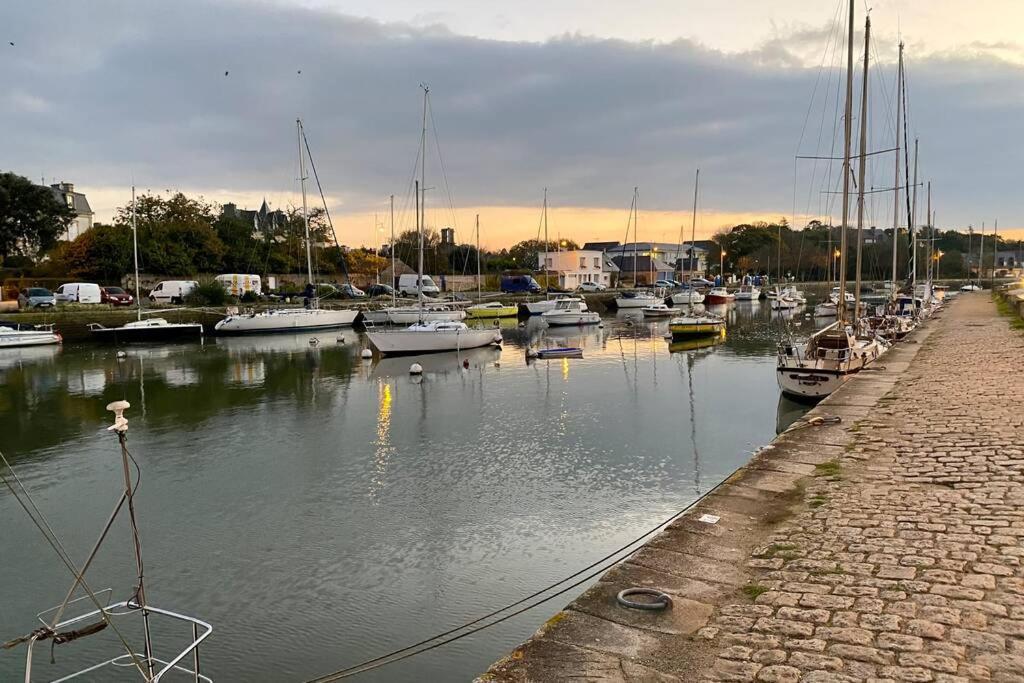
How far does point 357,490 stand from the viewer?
12797 mm

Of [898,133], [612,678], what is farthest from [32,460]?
[898,133]

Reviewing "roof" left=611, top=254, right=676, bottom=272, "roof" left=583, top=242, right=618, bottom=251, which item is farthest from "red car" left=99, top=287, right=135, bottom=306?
"roof" left=583, top=242, right=618, bottom=251

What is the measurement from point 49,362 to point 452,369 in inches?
744

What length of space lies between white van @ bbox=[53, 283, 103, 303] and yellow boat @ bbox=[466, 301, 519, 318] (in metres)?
26.0

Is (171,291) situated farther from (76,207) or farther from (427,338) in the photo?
(76,207)

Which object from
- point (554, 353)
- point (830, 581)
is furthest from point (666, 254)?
point (830, 581)

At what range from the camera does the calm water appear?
804cm

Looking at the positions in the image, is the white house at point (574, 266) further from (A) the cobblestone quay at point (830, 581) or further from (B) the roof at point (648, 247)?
(A) the cobblestone quay at point (830, 581)

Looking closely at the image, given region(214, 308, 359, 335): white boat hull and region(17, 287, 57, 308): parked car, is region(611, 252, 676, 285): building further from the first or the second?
region(17, 287, 57, 308): parked car

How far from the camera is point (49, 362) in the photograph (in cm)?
3272

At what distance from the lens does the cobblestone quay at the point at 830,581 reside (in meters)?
4.42

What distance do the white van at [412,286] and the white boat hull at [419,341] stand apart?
2812cm

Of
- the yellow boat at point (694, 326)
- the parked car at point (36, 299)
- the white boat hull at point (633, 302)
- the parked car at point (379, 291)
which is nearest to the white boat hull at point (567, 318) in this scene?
the yellow boat at point (694, 326)

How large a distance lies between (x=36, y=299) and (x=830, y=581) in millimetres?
53347
